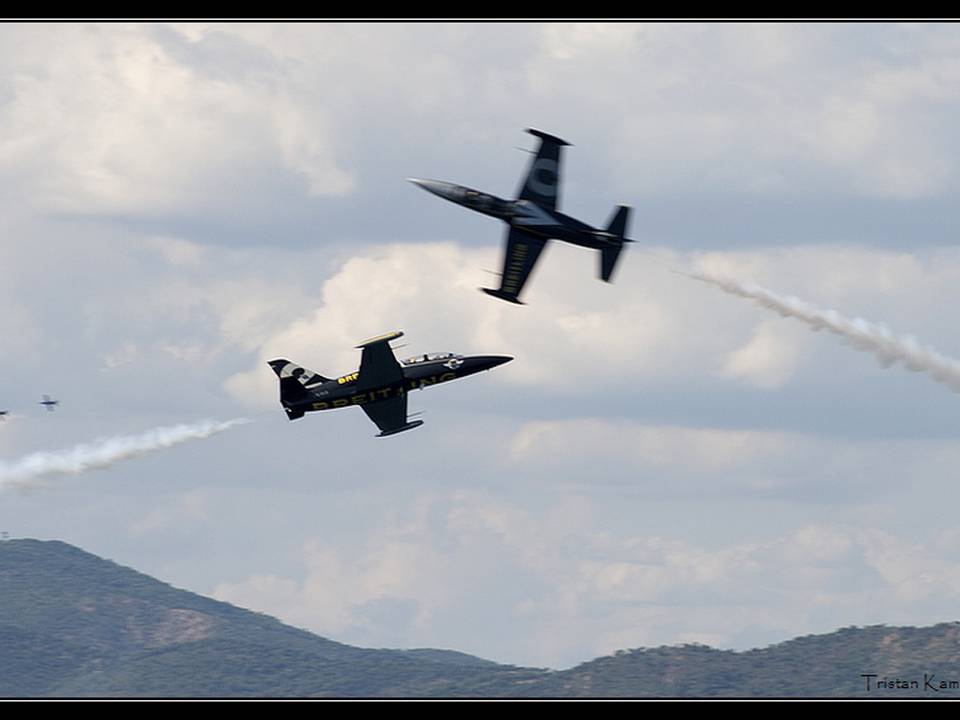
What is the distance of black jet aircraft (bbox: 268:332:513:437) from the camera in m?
122

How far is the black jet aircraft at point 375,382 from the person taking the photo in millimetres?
122438

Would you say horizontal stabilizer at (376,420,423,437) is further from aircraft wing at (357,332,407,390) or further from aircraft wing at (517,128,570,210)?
aircraft wing at (517,128,570,210)

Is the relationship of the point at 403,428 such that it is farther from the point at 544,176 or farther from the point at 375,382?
the point at 544,176

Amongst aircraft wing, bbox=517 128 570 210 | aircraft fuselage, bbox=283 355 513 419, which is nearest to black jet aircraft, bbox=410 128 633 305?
aircraft wing, bbox=517 128 570 210

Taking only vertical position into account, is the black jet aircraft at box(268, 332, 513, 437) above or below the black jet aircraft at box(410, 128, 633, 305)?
below

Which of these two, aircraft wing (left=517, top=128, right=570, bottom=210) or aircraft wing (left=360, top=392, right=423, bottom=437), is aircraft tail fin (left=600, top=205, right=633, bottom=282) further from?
aircraft wing (left=360, top=392, right=423, bottom=437)

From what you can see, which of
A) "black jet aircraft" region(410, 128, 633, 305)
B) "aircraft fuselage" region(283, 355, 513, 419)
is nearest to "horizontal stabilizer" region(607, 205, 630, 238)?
"black jet aircraft" region(410, 128, 633, 305)

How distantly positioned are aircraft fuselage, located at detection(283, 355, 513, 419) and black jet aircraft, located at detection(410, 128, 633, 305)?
884 cm

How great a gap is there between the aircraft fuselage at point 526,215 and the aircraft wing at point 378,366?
12.1 m

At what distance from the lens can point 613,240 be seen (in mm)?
121375

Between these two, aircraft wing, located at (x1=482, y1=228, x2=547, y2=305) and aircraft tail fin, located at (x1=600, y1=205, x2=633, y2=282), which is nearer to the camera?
aircraft tail fin, located at (x1=600, y1=205, x2=633, y2=282)

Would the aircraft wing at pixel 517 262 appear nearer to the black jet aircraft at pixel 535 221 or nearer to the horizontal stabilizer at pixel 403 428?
the black jet aircraft at pixel 535 221

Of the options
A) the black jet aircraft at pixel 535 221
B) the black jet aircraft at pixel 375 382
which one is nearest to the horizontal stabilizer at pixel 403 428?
the black jet aircraft at pixel 375 382

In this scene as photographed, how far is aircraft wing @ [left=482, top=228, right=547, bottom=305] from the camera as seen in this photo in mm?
128000
